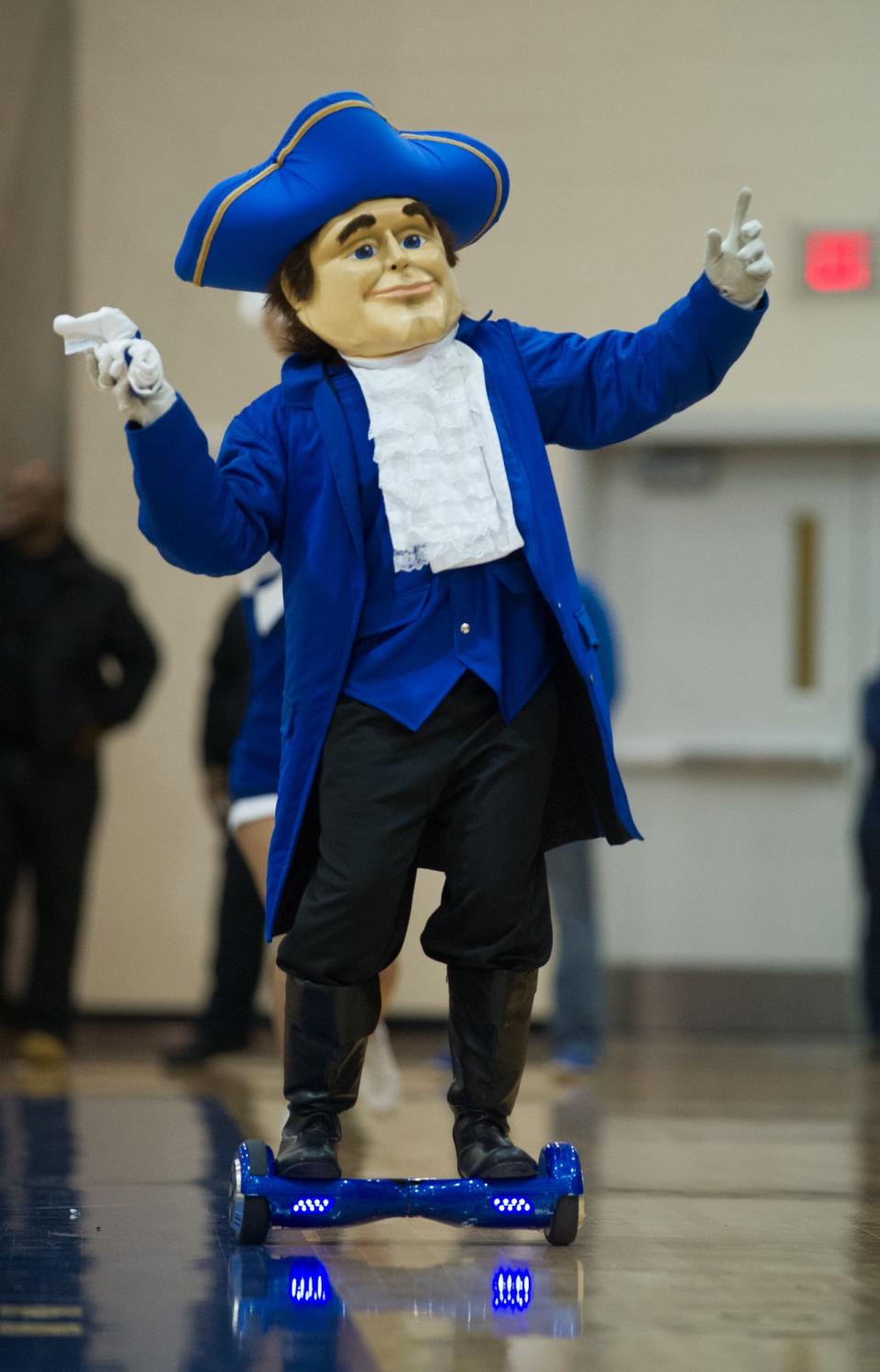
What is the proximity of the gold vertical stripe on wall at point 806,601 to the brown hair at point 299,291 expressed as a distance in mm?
4039

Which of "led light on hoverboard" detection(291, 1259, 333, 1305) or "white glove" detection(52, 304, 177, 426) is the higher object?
"white glove" detection(52, 304, 177, 426)

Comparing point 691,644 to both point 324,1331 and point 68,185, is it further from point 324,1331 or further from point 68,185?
point 324,1331

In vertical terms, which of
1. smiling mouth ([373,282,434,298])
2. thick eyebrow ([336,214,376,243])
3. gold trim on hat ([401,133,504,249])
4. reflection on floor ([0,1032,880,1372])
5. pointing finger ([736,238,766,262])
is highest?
gold trim on hat ([401,133,504,249])

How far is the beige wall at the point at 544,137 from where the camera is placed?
6.50 meters

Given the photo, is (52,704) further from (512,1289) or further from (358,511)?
(512,1289)

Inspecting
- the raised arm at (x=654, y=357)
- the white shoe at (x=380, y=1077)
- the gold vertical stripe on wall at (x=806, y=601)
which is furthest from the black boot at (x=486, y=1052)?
the gold vertical stripe on wall at (x=806, y=601)

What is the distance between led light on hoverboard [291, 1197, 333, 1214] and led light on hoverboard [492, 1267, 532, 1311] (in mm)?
250

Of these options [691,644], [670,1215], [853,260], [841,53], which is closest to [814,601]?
[691,644]

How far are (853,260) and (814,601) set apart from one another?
1191mm

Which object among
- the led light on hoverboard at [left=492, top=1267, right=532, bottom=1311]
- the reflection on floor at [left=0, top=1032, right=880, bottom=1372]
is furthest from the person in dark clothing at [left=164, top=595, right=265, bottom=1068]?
the led light on hoverboard at [left=492, top=1267, right=532, bottom=1311]

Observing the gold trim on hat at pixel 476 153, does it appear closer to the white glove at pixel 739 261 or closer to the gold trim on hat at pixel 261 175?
the gold trim on hat at pixel 261 175

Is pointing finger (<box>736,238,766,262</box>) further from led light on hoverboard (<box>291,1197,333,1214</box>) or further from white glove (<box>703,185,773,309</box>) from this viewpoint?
led light on hoverboard (<box>291,1197,333,1214</box>)

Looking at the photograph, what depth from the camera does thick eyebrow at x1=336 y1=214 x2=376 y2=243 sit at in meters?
2.71

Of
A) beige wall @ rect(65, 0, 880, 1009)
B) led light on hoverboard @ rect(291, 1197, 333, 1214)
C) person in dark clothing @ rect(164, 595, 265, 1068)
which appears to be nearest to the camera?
led light on hoverboard @ rect(291, 1197, 333, 1214)
